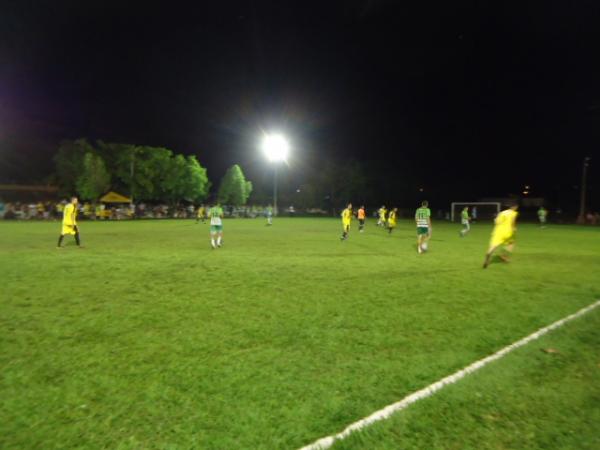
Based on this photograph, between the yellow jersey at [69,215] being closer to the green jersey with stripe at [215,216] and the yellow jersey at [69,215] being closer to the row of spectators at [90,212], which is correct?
the green jersey with stripe at [215,216]

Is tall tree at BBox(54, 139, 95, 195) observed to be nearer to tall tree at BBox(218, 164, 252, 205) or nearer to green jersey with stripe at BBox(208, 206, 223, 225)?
tall tree at BBox(218, 164, 252, 205)

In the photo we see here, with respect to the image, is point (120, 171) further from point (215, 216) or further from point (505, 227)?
point (505, 227)

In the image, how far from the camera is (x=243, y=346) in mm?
5395

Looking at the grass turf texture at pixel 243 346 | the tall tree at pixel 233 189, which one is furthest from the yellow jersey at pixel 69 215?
the tall tree at pixel 233 189

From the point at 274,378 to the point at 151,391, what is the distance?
134 centimetres

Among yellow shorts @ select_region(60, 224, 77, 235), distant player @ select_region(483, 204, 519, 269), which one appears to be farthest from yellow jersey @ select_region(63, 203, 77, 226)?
distant player @ select_region(483, 204, 519, 269)

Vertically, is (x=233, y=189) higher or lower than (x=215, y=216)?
higher

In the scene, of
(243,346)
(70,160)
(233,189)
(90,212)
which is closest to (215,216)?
(243,346)

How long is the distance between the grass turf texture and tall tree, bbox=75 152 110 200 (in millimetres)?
52247

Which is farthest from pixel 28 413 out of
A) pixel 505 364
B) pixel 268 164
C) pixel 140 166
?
pixel 268 164

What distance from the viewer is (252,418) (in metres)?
3.57

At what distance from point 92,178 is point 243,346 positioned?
2430 inches

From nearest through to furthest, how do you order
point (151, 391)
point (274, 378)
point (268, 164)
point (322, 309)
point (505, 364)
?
1. point (151, 391)
2. point (274, 378)
3. point (505, 364)
4. point (322, 309)
5. point (268, 164)

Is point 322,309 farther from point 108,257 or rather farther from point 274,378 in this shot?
point 108,257
